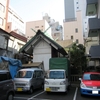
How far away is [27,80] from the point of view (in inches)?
419

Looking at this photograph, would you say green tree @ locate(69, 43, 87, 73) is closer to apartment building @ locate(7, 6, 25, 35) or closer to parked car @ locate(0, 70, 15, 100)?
parked car @ locate(0, 70, 15, 100)

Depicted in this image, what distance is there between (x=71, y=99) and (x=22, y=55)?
1305 cm

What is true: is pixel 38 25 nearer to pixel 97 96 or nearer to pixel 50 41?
pixel 50 41

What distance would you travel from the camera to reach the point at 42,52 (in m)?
19.0

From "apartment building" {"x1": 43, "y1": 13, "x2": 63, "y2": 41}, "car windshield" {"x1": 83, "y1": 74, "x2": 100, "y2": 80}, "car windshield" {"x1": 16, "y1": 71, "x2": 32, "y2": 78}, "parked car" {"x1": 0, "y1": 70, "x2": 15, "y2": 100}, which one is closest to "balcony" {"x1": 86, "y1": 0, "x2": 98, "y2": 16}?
"car windshield" {"x1": 83, "y1": 74, "x2": 100, "y2": 80}

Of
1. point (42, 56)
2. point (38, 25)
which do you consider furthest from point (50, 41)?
point (38, 25)

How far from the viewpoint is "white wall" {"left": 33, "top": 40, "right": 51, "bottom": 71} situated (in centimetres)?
1874

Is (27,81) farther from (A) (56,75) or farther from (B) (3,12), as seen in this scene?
(B) (3,12)

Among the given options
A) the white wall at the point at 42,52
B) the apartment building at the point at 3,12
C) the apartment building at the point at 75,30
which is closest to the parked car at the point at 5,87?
the white wall at the point at 42,52

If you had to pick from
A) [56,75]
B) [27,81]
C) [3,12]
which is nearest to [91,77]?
[56,75]

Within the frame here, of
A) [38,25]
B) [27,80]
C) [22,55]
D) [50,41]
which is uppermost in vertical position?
[38,25]

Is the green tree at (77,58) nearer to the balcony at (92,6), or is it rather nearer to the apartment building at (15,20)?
the balcony at (92,6)

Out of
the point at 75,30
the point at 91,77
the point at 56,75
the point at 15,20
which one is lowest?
the point at 91,77

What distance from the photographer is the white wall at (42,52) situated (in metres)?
18.7
